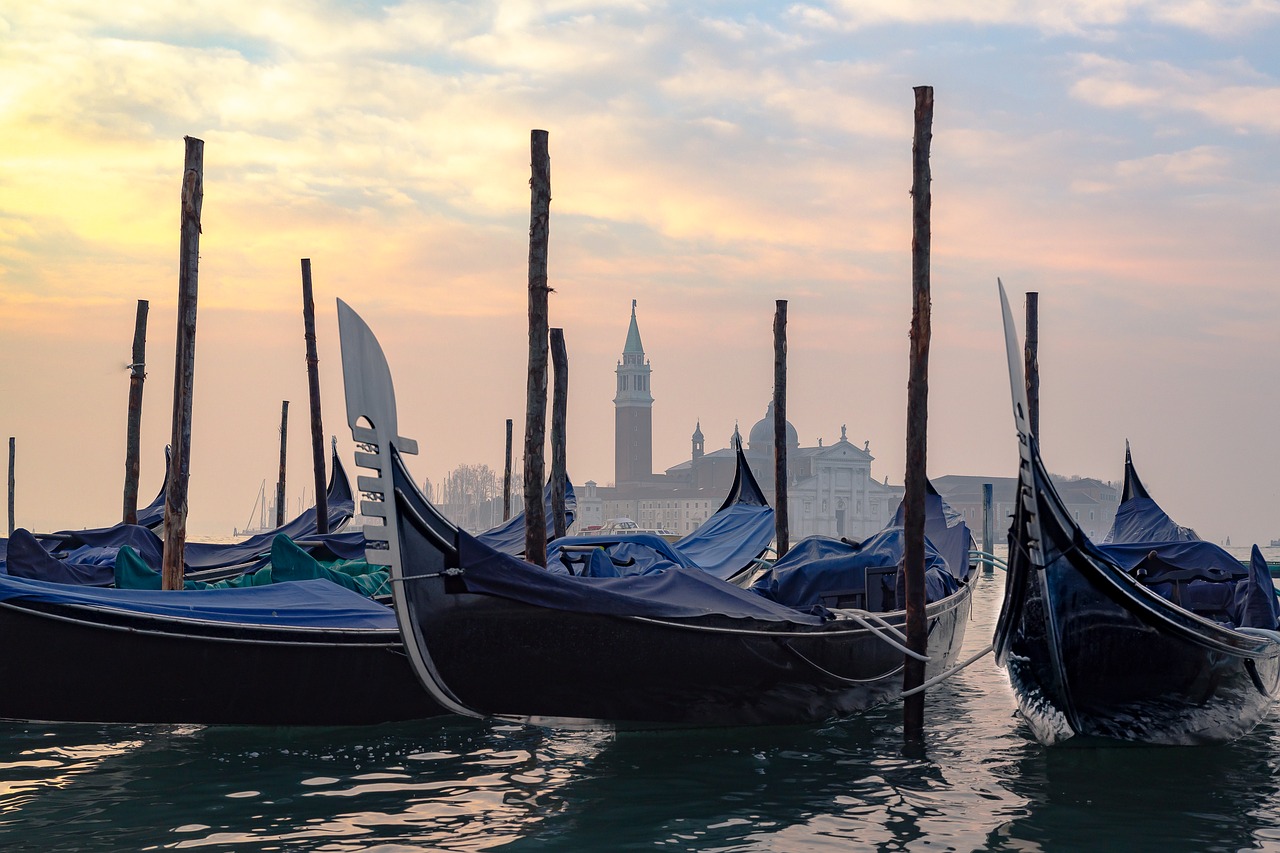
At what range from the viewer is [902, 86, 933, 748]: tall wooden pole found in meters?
7.52

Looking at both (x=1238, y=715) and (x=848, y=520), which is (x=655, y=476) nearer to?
(x=848, y=520)

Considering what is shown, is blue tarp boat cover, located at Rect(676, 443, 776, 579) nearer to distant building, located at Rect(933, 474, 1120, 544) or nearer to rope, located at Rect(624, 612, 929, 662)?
rope, located at Rect(624, 612, 929, 662)

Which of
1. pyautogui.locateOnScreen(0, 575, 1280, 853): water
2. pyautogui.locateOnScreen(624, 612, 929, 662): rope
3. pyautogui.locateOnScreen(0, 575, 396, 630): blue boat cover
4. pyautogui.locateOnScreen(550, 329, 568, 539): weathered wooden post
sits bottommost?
pyautogui.locateOnScreen(0, 575, 1280, 853): water

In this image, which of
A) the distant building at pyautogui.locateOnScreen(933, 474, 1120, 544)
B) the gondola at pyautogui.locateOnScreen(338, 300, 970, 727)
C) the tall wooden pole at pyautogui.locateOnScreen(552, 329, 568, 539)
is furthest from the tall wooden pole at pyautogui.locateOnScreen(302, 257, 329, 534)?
the distant building at pyautogui.locateOnScreen(933, 474, 1120, 544)

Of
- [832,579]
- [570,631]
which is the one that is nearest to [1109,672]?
[832,579]

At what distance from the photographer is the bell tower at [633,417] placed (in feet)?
319

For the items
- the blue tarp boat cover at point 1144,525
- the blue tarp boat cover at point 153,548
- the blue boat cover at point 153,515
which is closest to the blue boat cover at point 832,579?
the blue tarp boat cover at point 1144,525

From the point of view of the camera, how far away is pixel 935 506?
40.4 ft

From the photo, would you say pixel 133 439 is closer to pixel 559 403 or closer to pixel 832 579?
pixel 559 403

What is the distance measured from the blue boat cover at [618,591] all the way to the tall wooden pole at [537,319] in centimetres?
228

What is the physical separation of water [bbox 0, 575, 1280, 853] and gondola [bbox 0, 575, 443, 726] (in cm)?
22

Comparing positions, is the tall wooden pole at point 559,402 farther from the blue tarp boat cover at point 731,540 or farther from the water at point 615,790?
the water at point 615,790

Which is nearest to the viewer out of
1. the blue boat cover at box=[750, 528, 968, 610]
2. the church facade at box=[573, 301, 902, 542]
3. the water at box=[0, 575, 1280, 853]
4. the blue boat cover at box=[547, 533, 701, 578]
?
the water at box=[0, 575, 1280, 853]

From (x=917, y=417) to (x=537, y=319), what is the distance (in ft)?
10.5
